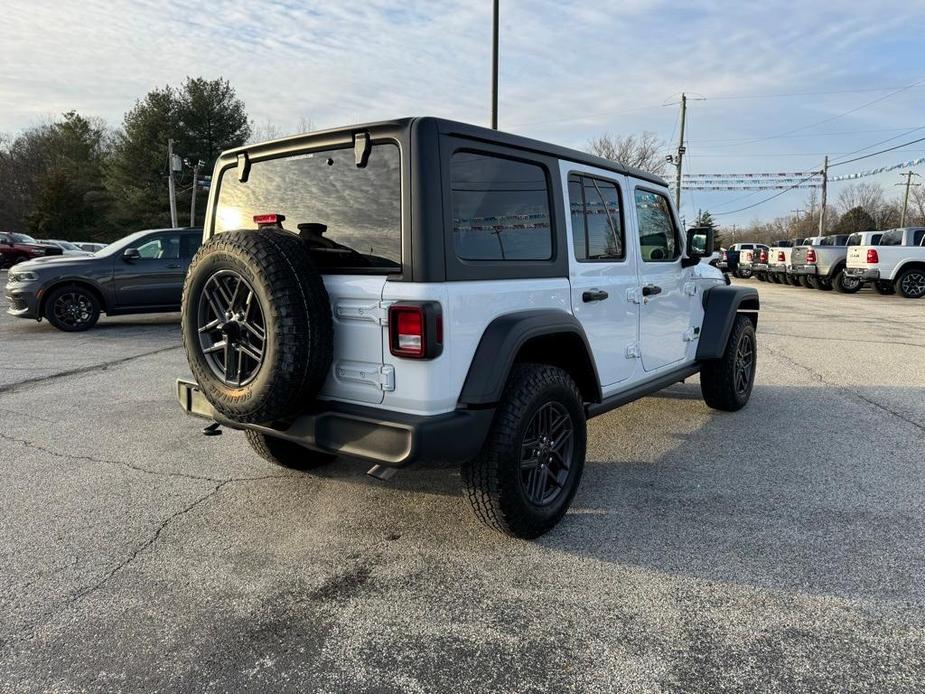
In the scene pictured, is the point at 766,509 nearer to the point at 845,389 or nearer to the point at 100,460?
the point at 845,389

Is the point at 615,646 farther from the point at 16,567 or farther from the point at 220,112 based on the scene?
the point at 220,112

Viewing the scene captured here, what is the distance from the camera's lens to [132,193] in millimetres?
43719

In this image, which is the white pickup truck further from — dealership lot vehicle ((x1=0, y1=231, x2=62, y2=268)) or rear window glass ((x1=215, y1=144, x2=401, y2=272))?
dealership lot vehicle ((x1=0, y1=231, x2=62, y2=268))

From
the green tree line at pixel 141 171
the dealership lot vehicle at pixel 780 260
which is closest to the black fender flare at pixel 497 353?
the dealership lot vehicle at pixel 780 260

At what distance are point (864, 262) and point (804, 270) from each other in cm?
327

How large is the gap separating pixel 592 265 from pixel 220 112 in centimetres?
4684

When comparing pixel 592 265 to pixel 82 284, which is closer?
pixel 592 265

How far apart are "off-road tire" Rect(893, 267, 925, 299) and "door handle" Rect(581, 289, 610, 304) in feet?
58.7

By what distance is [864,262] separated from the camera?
17.6 m

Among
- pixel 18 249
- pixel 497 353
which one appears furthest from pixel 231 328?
pixel 18 249

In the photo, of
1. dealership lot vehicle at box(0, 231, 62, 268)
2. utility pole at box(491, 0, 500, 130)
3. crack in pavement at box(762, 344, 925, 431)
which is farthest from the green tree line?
crack in pavement at box(762, 344, 925, 431)

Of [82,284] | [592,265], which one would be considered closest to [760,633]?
[592,265]

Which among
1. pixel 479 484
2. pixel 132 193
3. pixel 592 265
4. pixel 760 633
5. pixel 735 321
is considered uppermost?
pixel 132 193

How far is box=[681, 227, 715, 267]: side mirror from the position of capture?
488 centimetres
